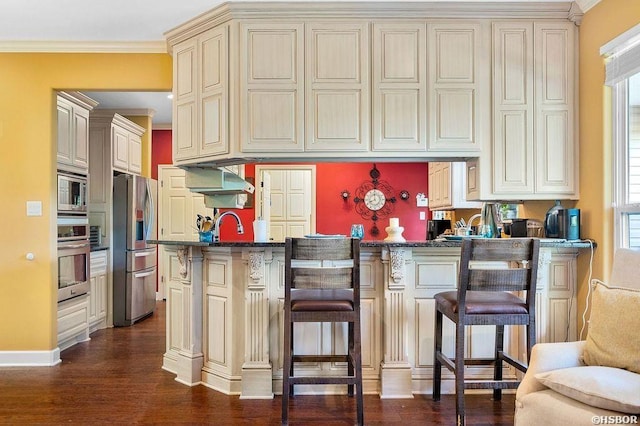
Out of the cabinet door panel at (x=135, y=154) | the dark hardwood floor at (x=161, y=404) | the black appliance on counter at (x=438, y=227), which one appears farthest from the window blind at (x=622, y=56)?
the cabinet door panel at (x=135, y=154)

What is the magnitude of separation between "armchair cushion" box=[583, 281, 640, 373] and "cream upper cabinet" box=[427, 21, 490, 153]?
1.41 metres

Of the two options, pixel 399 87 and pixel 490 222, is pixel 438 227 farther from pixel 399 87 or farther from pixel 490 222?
pixel 399 87

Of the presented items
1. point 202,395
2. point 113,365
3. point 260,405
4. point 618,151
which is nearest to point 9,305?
point 113,365

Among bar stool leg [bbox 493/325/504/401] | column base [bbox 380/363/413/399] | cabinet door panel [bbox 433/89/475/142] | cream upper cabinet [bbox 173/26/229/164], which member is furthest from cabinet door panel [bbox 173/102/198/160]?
bar stool leg [bbox 493/325/504/401]

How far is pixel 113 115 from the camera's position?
4793mm

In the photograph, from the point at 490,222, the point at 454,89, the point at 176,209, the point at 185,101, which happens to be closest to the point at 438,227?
the point at 490,222

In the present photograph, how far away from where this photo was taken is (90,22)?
3.23 metres

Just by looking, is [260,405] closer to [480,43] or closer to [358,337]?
[358,337]

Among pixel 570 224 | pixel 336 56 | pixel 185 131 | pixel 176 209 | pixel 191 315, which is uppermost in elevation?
pixel 336 56

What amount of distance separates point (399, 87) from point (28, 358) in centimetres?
361

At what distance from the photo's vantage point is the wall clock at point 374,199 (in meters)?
6.46

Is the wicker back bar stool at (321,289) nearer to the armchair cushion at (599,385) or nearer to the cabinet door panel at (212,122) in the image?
the armchair cushion at (599,385)

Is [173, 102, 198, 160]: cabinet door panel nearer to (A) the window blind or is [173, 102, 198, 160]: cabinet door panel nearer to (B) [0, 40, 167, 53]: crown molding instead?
(B) [0, 40, 167, 53]: crown molding

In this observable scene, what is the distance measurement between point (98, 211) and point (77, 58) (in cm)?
182
